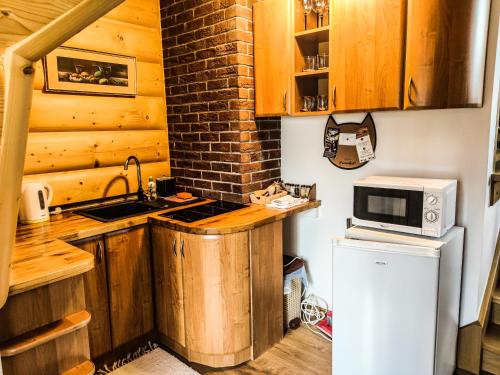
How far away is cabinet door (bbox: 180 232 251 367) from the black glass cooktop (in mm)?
161

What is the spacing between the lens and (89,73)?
2.50 metres

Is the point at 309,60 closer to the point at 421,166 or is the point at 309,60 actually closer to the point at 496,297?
the point at 421,166

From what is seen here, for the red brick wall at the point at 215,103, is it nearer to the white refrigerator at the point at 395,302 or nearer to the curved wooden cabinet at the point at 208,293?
the curved wooden cabinet at the point at 208,293

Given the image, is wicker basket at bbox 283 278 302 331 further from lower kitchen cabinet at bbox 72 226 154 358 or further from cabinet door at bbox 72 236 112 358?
cabinet door at bbox 72 236 112 358

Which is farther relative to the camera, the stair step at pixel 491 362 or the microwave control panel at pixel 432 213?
the stair step at pixel 491 362

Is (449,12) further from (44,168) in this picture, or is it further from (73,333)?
(44,168)

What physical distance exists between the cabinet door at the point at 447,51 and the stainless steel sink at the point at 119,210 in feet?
5.87

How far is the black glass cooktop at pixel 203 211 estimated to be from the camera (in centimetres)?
224

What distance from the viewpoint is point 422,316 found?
174cm

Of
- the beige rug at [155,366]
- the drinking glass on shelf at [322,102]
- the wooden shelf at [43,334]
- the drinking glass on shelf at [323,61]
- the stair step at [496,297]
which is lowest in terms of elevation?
the beige rug at [155,366]

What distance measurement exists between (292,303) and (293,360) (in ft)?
1.41

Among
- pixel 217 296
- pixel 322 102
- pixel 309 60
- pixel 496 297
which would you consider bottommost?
pixel 496 297

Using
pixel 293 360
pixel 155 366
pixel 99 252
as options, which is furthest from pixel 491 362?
pixel 99 252

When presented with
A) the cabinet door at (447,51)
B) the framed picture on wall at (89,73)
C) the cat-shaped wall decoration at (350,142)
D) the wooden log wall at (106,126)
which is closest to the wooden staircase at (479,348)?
the cat-shaped wall decoration at (350,142)
